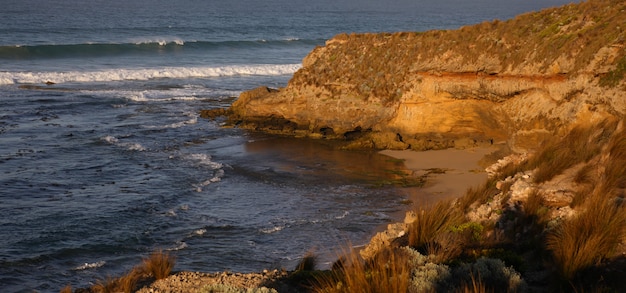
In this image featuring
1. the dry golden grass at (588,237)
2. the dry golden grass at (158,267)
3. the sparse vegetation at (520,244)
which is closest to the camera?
the sparse vegetation at (520,244)

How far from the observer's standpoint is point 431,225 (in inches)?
416

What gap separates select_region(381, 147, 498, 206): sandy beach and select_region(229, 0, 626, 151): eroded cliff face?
565 mm

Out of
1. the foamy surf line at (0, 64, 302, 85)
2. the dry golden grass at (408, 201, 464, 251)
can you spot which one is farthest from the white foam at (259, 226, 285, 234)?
the foamy surf line at (0, 64, 302, 85)

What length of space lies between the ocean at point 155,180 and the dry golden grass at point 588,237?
545cm

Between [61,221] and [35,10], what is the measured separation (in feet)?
230

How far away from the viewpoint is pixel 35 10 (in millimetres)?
80625

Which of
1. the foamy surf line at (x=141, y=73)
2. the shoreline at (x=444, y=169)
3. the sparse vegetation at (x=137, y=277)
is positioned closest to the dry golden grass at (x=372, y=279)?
the sparse vegetation at (x=137, y=277)

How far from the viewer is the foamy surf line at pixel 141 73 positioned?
40.5 meters

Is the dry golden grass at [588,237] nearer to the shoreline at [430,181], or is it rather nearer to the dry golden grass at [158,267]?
the shoreline at [430,181]

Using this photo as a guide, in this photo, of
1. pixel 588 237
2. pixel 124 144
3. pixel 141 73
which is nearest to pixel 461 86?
pixel 124 144

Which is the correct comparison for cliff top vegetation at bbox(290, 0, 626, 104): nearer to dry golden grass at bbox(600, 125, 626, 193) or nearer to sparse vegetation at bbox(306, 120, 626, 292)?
dry golden grass at bbox(600, 125, 626, 193)

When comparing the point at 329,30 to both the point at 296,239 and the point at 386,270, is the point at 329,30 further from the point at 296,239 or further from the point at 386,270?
the point at 386,270

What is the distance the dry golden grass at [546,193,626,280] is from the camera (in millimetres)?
8461

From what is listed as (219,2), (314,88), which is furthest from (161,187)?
(219,2)
